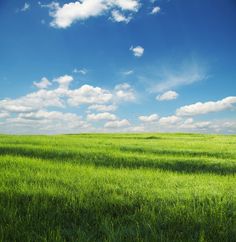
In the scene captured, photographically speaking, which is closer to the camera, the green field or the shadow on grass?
the green field

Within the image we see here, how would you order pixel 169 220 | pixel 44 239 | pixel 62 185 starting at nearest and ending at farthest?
pixel 44 239 < pixel 169 220 < pixel 62 185

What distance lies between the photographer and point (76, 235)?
505 cm

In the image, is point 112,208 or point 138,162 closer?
point 112,208

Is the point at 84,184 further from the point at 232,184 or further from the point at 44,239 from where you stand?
the point at 232,184

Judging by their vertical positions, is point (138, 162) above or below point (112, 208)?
above

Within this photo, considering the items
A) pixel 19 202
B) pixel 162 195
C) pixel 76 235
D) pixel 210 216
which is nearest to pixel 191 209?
pixel 210 216

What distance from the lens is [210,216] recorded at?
19.4 ft

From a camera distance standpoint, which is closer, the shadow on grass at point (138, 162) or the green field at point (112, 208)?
the green field at point (112, 208)

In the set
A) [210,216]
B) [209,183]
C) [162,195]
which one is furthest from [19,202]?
[209,183]

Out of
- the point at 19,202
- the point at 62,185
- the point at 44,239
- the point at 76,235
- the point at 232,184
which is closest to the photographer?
the point at 44,239

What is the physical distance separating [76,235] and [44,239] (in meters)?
0.56

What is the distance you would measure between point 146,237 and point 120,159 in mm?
10157

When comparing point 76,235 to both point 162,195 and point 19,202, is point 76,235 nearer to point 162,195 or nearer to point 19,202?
point 19,202

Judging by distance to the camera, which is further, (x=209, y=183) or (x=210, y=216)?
(x=209, y=183)
